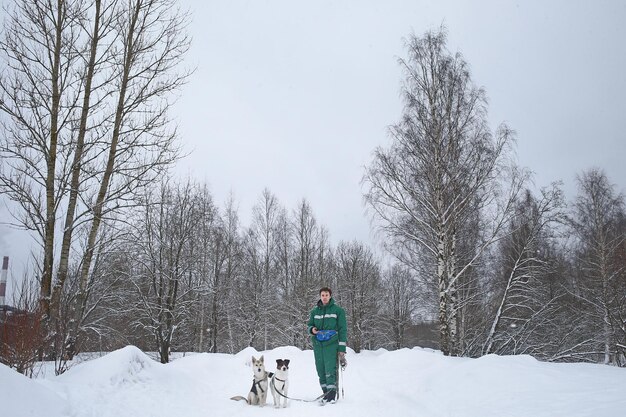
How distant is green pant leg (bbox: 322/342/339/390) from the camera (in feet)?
22.5

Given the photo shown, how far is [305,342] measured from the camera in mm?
29844

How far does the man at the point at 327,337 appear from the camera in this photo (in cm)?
701

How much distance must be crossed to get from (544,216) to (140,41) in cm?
1476

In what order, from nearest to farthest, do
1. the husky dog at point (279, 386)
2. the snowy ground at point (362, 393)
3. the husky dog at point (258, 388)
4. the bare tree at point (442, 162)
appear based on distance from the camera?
the snowy ground at point (362, 393)
the husky dog at point (279, 386)
the husky dog at point (258, 388)
the bare tree at point (442, 162)

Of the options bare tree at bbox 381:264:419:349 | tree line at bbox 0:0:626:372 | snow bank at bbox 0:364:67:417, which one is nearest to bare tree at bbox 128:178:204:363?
tree line at bbox 0:0:626:372

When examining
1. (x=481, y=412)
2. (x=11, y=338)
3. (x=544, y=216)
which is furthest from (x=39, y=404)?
(x=544, y=216)

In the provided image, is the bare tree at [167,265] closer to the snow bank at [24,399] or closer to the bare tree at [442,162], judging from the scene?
the bare tree at [442,162]

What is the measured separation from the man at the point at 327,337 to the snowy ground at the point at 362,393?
1.76 feet

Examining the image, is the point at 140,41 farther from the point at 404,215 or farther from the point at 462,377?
the point at 404,215

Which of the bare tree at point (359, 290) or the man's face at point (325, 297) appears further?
the bare tree at point (359, 290)

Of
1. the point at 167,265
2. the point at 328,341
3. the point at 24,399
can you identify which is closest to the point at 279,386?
the point at 328,341

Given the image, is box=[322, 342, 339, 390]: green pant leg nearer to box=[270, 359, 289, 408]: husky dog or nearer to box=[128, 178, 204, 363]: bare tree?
box=[270, 359, 289, 408]: husky dog

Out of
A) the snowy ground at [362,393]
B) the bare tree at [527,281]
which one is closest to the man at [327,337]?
the snowy ground at [362,393]

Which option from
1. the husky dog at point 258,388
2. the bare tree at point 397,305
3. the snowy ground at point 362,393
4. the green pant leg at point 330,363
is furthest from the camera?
the bare tree at point 397,305
